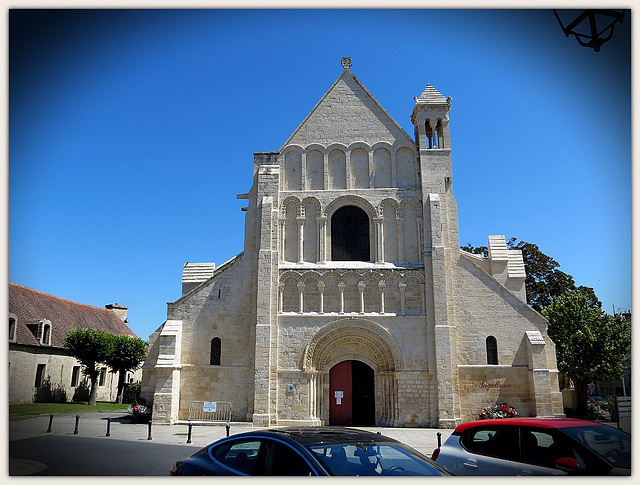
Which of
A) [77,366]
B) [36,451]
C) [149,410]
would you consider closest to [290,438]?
[36,451]

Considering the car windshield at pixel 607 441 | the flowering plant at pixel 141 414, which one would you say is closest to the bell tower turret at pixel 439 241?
the flowering plant at pixel 141 414

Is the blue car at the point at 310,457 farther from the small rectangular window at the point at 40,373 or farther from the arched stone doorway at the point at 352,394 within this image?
the small rectangular window at the point at 40,373

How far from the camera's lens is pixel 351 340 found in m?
25.1

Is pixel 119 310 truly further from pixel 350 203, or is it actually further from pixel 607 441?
pixel 607 441

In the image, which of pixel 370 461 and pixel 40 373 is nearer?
pixel 370 461

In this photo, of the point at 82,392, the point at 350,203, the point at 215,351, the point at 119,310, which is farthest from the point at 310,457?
the point at 119,310

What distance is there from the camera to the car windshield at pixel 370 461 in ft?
18.2

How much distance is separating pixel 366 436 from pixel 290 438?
104cm

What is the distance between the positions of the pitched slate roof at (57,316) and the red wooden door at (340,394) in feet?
69.5

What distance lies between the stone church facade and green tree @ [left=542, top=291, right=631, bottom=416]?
765 centimetres

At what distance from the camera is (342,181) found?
27.2m

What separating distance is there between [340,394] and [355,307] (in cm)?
428

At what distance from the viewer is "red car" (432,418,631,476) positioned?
6.14m

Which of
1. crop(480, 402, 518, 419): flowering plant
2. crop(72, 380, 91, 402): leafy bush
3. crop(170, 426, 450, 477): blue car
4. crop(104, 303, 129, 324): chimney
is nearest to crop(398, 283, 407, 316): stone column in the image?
crop(480, 402, 518, 419): flowering plant
